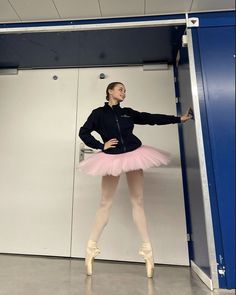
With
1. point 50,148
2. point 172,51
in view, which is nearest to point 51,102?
point 50,148

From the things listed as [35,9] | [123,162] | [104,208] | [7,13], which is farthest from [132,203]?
[7,13]

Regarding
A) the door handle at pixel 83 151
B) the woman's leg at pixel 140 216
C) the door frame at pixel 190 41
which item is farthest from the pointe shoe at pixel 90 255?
the door handle at pixel 83 151

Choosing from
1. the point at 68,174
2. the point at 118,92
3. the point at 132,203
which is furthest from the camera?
the point at 68,174

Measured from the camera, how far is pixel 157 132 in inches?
103

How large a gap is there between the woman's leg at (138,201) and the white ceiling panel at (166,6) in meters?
1.34

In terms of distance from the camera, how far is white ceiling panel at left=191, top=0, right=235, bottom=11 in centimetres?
204

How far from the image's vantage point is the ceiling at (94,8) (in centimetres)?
208

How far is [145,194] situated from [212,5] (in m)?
1.69

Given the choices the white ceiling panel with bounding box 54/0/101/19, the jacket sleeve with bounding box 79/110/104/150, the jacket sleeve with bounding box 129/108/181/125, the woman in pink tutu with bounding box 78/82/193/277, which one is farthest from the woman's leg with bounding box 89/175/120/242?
the white ceiling panel with bounding box 54/0/101/19

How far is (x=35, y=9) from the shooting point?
2.17 metres

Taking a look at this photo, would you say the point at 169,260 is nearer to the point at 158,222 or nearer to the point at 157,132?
the point at 158,222

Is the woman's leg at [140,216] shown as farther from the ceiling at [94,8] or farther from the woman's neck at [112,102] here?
the ceiling at [94,8]

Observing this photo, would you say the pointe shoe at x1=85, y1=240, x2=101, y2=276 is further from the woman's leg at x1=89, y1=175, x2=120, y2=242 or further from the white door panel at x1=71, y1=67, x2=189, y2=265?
the white door panel at x1=71, y1=67, x2=189, y2=265

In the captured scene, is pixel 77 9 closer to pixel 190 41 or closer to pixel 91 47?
pixel 91 47
